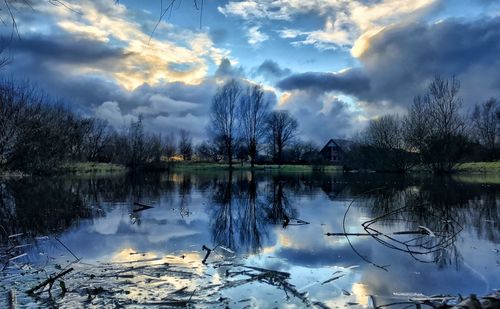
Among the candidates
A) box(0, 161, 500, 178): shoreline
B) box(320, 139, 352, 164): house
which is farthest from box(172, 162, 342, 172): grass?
box(320, 139, 352, 164): house

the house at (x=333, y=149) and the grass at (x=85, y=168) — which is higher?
the house at (x=333, y=149)

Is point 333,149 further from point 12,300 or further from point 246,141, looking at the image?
point 12,300

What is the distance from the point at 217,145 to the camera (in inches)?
3255

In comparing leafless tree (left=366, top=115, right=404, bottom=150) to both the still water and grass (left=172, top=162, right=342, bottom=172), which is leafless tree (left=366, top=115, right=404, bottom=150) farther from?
the still water

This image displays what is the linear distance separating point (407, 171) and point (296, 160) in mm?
33428

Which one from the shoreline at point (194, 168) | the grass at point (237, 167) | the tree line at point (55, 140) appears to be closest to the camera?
the tree line at point (55, 140)

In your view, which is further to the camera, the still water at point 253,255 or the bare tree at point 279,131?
the bare tree at point 279,131

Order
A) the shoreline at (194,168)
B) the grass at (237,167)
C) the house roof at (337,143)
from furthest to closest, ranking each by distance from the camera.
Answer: the house roof at (337,143) < the grass at (237,167) < the shoreline at (194,168)

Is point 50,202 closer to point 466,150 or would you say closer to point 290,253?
point 290,253

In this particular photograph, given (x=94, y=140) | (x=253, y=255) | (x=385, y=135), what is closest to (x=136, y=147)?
(x=94, y=140)

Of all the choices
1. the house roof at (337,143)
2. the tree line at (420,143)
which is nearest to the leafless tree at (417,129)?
the tree line at (420,143)

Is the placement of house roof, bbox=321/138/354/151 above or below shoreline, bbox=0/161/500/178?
above

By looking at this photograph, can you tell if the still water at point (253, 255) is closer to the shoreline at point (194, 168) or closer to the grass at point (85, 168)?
the shoreline at point (194, 168)

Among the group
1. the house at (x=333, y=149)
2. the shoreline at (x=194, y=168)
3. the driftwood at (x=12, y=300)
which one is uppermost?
the house at (x=333, y=149)
